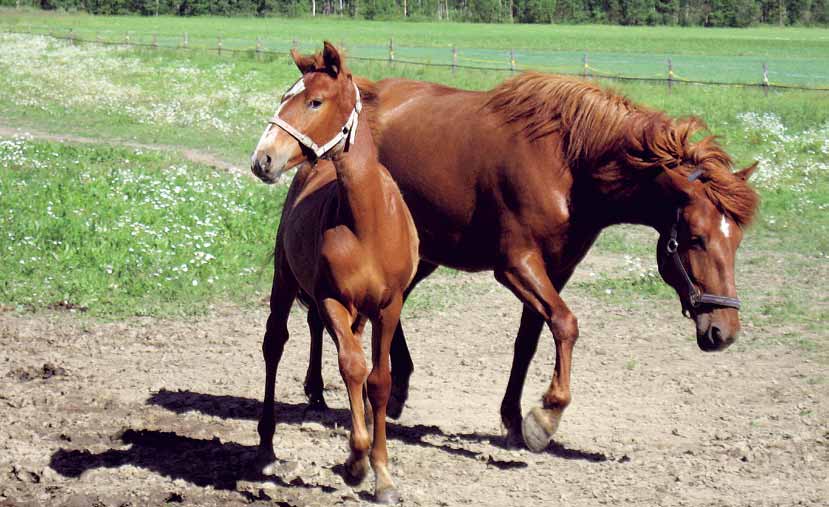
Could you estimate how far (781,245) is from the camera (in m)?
11.9

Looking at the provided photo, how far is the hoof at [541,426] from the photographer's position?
5699mm

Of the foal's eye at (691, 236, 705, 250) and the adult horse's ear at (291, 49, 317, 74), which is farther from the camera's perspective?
the foal's eye at (691, 236, 705, 250)

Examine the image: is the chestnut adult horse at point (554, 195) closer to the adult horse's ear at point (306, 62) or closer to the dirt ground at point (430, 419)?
the dirt ground at point (430, 419)

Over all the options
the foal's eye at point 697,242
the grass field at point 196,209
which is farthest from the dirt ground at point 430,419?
the foal's eye at point 697,242

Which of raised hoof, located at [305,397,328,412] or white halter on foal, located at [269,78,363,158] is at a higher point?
white halter on foal, located at [269,78,363,158]

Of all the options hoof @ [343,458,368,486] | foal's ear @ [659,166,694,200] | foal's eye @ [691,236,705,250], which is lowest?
hoof @ [343,458,368,486]

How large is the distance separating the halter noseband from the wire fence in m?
24.3

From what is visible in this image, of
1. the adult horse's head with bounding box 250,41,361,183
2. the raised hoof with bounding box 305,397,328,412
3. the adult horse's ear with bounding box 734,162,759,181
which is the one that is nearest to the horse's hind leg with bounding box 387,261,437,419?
the raised hoof with bounding box 305,397,328,412

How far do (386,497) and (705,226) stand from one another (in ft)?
7.35

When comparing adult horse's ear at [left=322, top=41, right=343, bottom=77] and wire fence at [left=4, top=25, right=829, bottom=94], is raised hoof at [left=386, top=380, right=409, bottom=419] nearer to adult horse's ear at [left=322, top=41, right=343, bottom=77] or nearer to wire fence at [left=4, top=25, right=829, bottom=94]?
adult horse's ear at [left=322, top=41, right=343, bottom=77]

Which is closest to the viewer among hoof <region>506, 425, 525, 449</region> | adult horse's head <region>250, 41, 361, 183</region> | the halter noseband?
adult horse's head <region>250, 41, 361, 183</region>

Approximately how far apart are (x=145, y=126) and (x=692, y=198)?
1806 centimetres

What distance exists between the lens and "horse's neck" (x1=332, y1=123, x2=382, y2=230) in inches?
201

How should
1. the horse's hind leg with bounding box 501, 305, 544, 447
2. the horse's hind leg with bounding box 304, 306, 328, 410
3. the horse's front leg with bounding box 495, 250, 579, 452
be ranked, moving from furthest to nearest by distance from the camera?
the horse's hind leg with bounding box 304, 306, 328, 410
the horse's hind leg with bounding box 501, 305, 544, 447
the horse's front leg with bounding box 495, 250, 579, 452
